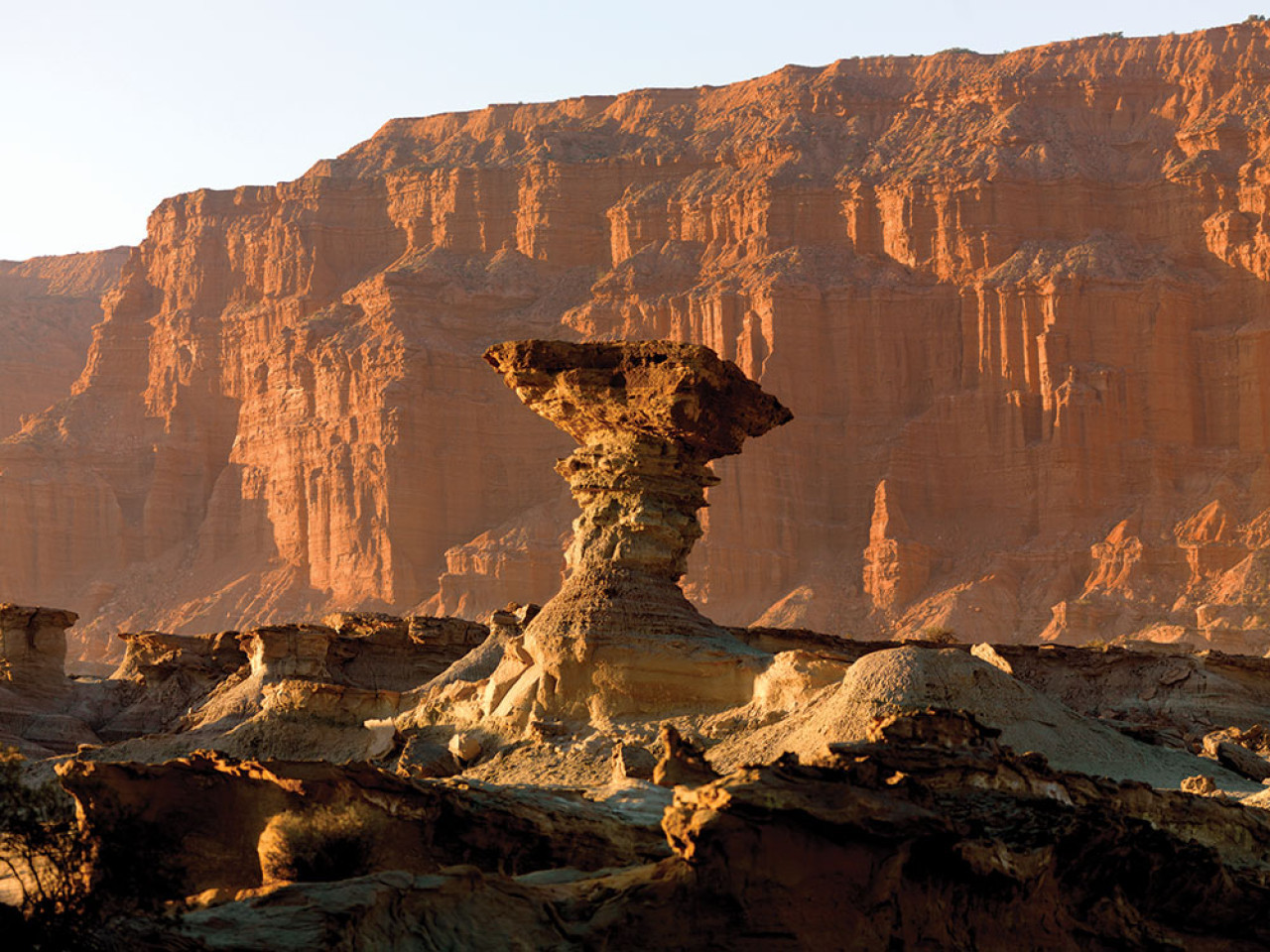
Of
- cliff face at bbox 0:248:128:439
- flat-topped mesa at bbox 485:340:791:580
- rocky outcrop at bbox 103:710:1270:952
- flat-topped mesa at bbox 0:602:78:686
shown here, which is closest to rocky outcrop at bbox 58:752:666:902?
rocky outcrop at bbox 103:710:1270:952

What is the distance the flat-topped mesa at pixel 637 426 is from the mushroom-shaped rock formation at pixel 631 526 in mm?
20

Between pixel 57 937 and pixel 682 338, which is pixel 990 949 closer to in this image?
pixel 57 937

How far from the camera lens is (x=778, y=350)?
100 m

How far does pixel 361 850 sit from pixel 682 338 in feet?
281

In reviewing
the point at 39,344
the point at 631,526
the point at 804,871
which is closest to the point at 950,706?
the point at 631,526

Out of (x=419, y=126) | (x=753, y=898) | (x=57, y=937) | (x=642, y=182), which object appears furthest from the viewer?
(x=419, y=126)

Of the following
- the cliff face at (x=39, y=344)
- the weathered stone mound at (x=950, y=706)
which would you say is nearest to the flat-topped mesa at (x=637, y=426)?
the weathered stone mound at (x=950, y=706)

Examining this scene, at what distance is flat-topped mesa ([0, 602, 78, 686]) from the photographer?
138ft

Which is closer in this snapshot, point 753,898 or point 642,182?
point 753,898

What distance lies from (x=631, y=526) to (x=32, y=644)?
20143 millimetres

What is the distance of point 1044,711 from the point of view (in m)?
24.2

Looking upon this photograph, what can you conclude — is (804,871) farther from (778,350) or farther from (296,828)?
(778,350)

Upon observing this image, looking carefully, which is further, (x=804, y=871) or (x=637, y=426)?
(x=637, y=426)

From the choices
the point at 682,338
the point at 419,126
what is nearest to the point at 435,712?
the point at 682,338
